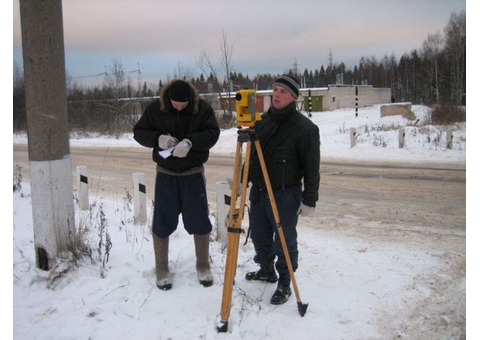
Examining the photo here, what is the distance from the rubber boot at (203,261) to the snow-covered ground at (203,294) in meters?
0.08

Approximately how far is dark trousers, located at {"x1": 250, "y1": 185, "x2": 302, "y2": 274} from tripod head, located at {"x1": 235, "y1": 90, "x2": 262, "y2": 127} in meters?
0.76

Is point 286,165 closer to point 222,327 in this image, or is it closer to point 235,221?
point 235,221

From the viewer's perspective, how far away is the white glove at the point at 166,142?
3527mm

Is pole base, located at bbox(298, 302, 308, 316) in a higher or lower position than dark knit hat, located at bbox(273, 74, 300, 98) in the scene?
lower

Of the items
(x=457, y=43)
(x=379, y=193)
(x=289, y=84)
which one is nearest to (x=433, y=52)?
(x=457, y=43)

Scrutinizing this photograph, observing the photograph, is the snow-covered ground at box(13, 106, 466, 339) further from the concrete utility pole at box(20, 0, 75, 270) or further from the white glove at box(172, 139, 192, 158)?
the white glove at box(172, 139, 192, 158)

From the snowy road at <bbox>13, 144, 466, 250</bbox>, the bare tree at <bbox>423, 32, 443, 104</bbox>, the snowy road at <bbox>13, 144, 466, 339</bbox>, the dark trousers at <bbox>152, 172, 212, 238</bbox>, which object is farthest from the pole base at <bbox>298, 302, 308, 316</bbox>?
the bare tree at <bbox>423, 32, 443, 104</bbox>

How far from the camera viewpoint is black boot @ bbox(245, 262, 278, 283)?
3939 millimetres

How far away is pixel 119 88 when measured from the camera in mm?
29188

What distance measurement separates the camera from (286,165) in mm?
3422

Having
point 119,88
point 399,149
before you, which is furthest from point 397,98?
point 399,149

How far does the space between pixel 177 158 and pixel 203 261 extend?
108 cm

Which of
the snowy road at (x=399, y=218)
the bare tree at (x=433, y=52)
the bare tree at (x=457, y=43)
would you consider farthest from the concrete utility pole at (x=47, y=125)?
the bare tree at (x=433, y=52)

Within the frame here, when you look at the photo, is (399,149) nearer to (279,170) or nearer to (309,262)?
(309,262)
